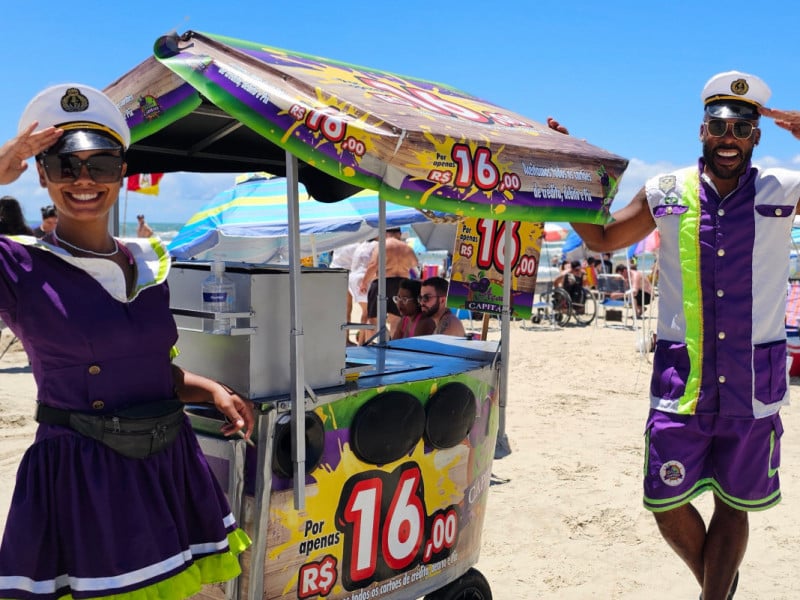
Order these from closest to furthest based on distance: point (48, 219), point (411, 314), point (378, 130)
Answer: point (378, 130)
point (411, 314)
point (48, 219)

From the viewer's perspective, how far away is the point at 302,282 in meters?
2.87

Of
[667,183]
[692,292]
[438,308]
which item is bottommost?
[438,308]

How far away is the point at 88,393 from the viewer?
2006 mm

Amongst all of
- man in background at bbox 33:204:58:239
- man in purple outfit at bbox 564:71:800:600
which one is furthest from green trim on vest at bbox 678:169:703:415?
man in background at bbox 33:204:58:239

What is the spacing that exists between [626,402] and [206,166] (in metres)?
5.86

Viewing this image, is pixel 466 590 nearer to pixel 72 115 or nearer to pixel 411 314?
pixel 72 115

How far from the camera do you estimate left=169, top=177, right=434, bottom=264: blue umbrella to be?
9336 millimetres

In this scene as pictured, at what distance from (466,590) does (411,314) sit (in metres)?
2.92

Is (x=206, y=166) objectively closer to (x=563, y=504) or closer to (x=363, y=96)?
(x=363, y=96)

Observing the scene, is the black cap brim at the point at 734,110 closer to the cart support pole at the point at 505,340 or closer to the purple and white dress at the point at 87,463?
the cart support pole at the point at 505,340

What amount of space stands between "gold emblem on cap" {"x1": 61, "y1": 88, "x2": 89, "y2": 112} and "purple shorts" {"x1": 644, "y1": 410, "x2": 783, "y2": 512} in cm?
233

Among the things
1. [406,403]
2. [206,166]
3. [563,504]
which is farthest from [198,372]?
[563,504]

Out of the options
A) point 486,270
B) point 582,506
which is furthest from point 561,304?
point 582,506

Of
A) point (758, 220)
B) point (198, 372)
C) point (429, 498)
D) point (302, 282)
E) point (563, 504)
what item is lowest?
Answer: point (563, 504)
